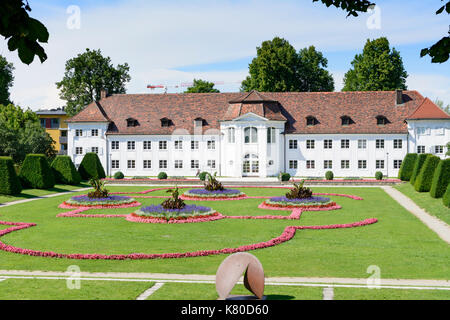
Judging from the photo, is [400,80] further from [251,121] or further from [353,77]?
[251,121]

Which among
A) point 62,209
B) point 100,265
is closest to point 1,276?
point 100,265

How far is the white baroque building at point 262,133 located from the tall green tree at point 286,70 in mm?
11580

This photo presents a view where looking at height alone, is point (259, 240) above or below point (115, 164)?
below

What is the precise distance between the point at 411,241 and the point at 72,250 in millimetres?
12796

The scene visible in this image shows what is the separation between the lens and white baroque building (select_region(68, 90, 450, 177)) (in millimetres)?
61250

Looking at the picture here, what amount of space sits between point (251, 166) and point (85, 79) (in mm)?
31577

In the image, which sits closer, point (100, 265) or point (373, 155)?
point (100, 265)

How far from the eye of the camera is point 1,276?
1480 centimetres

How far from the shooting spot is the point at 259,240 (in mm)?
20562

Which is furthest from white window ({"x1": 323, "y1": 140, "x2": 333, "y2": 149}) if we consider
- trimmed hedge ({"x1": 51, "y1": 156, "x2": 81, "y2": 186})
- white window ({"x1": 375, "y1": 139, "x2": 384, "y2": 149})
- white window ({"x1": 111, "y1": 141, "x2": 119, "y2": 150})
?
trimmed hedge ({"x1": 51, "y1": 156, "x2": 81, "y2": 186})

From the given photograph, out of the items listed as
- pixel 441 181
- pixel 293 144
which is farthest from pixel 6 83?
pixel 441 181

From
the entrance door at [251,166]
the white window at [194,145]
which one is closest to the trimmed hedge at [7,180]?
the white window at [194,145]

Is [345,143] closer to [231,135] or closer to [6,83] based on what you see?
[231,135]

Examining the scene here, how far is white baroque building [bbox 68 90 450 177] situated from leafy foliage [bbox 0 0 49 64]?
181 ft
